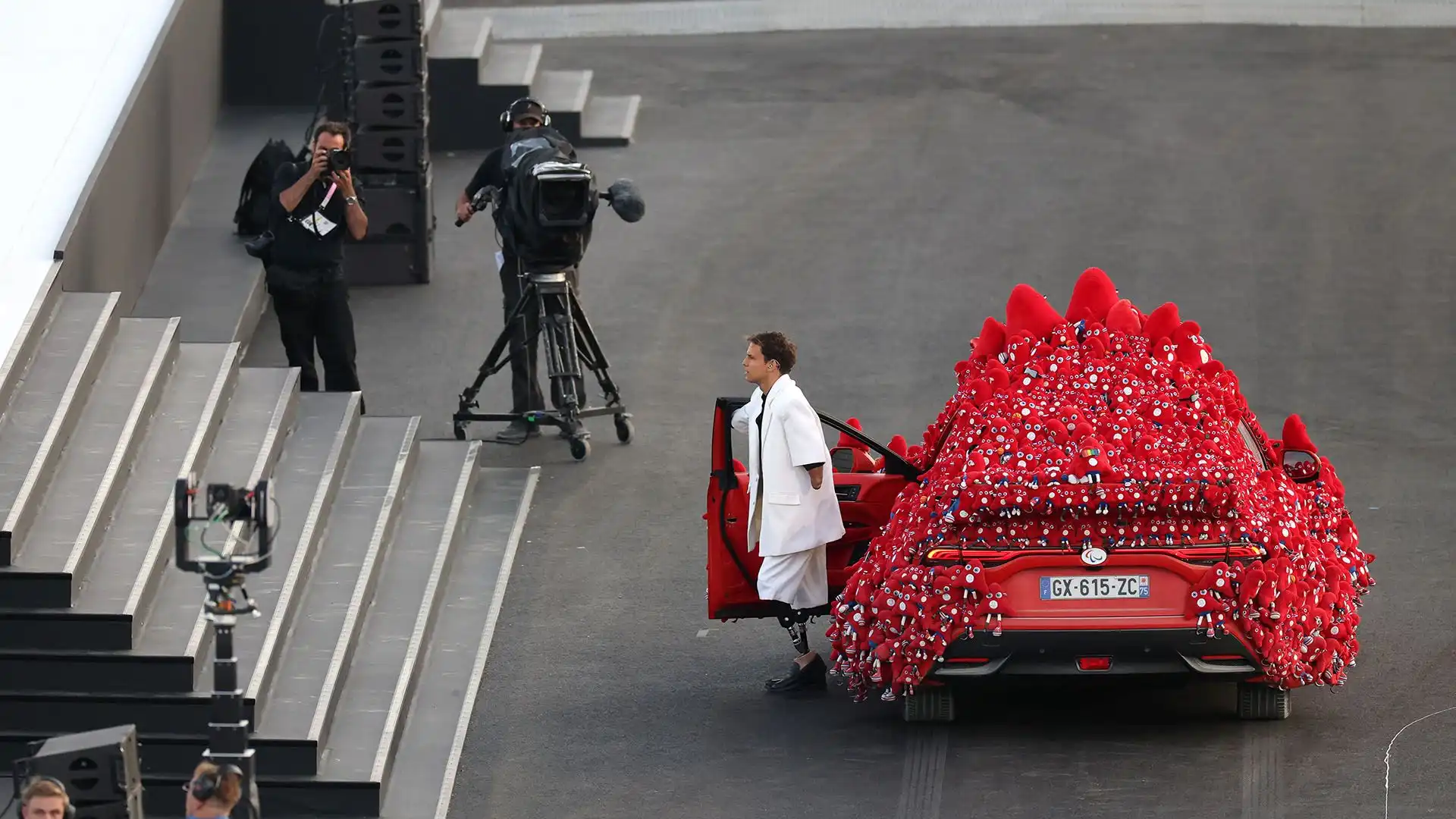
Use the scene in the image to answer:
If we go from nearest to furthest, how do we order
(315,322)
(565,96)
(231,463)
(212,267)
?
(231,463)
(315,322)
(212,267)
(565,96)

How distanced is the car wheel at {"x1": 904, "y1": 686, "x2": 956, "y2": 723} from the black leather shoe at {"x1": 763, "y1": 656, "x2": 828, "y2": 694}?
2.64 ft

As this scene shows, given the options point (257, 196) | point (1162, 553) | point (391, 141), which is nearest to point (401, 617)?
point (1162, 553)

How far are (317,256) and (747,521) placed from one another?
4.07m

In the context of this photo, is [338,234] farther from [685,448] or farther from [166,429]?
[685,448]

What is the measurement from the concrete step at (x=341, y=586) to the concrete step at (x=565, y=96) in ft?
25.7

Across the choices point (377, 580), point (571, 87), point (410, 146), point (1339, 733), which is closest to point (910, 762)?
point (1339, 733)

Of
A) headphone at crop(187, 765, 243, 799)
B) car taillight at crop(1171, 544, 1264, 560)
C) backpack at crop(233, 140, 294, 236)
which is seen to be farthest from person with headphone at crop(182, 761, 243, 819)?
backpack at crop(233, 140, 294, 236)

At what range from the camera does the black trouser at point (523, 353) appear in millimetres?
15875

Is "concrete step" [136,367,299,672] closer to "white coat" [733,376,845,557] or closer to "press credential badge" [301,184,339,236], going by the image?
"press credential badge" [301,184,339,236]

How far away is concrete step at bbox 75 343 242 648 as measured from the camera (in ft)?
39.6

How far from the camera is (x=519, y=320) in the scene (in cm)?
1577

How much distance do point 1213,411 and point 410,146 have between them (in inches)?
348

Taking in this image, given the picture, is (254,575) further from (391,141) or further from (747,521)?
(391,141)

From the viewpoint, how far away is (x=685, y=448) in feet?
52.6
